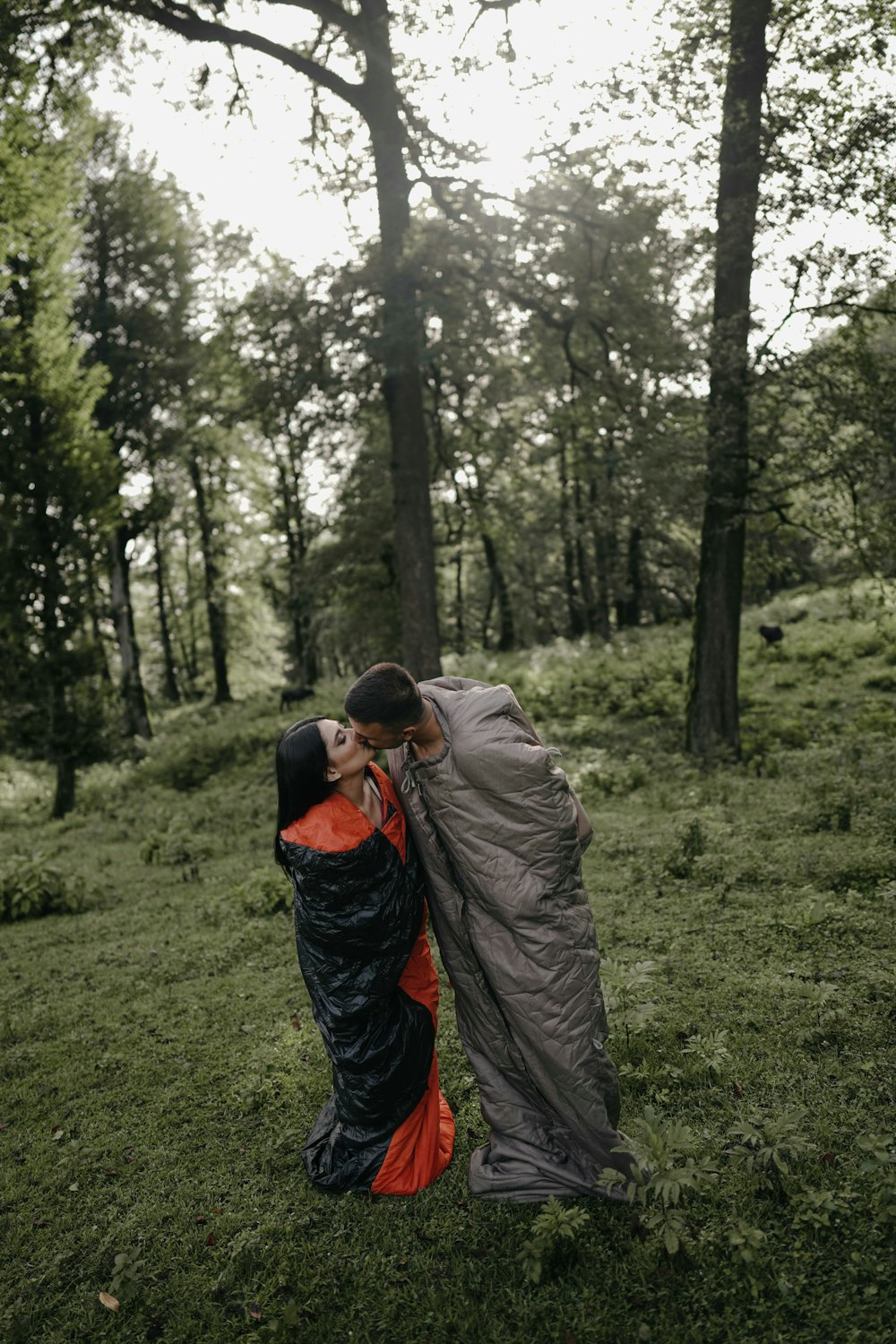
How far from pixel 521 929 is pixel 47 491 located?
13.3 m

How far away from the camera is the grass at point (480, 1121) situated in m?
3.25

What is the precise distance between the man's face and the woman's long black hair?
0.21 meters

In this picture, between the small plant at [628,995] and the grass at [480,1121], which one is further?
the small plant at [628,995]

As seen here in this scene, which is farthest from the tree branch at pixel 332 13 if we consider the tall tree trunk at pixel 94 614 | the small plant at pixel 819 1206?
the small plant at pixel 819 1206

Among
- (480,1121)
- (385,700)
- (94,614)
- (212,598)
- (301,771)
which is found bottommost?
(480,1121)

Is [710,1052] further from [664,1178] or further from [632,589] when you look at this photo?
[632,589]

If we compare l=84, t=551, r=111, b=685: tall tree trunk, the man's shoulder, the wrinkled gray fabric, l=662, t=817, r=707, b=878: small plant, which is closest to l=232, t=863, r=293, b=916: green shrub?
l=662, t=817, r=707, b=878: small plant

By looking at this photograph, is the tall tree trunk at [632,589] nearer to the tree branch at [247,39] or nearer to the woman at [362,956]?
the tree branch at [247,39]

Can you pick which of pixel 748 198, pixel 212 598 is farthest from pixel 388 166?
pixel 212 598

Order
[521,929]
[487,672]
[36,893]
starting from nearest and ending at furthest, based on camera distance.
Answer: [521,929] → [36,893] → [487,672]

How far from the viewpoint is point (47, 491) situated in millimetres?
14250

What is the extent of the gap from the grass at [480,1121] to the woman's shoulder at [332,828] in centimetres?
163

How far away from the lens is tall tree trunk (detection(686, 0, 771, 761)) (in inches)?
376

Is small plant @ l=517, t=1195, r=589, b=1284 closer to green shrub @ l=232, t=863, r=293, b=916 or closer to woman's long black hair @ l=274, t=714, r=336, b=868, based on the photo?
woman's long black hair @ l=274, t=714, r=336, b=868
